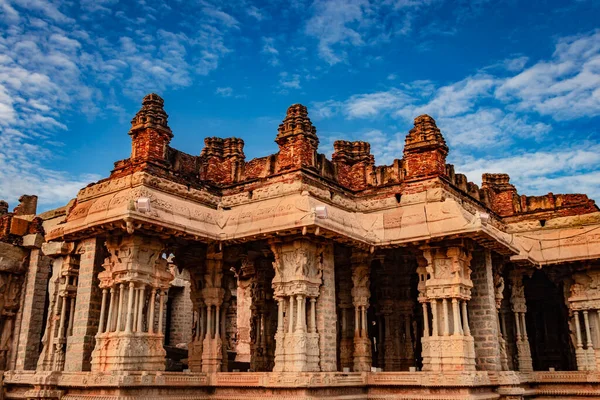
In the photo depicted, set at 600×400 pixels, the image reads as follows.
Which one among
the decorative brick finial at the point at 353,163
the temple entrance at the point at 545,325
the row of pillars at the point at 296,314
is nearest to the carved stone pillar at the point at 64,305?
the row of pillars at the point at 296,314

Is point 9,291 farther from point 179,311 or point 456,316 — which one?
point 456,316

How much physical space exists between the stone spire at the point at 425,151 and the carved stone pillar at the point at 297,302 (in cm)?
428

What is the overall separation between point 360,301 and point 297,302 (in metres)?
3.45

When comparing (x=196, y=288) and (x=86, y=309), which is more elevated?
(x=196, y=288)

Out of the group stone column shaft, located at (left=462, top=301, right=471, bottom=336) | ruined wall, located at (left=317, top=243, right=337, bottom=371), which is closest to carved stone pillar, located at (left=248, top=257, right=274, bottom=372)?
ruined wall, located at (left=317, top=243, right=337, bottom=371)

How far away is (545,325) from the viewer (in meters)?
28.1

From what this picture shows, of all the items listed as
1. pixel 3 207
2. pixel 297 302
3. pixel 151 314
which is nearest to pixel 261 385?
pixel 297 302

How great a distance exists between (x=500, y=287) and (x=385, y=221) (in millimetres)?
4831

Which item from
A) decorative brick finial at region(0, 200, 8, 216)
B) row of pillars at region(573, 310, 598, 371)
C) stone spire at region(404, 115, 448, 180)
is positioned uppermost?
decorative brick finial at region(0, 200, 8, 216)

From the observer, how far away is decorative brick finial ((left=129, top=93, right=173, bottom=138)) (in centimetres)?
1781

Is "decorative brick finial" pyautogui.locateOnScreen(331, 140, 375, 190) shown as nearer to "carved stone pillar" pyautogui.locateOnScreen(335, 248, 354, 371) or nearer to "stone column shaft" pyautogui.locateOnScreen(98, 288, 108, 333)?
"carved stone pillar" pyautogui.locateOnScreen(335, 248, 354, 371)

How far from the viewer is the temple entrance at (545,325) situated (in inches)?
1072

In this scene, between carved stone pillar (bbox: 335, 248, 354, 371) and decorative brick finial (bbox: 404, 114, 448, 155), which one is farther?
carved stone pillar (bbox: 335, 248, 354, 371)

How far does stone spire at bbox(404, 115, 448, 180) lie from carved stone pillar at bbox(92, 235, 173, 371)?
8.00 metres
